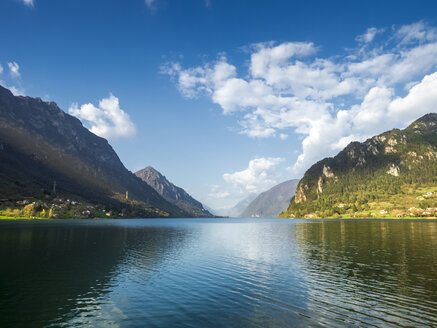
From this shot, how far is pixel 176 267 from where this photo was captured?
46.9 meters

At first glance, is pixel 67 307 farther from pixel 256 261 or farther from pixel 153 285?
pixel 256 261

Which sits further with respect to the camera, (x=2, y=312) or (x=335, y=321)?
(x=2, y=312)

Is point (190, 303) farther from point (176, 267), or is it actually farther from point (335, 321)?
point (176, 267)

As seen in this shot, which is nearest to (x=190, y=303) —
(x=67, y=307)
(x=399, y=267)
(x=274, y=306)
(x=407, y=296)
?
(x=274, y=306)

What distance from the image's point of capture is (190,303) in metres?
28.1

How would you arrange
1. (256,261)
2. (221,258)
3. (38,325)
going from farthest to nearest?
1. (221,258)
2. (256,261)
3. (38,325)

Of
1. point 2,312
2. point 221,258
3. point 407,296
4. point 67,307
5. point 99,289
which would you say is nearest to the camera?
point 2,312

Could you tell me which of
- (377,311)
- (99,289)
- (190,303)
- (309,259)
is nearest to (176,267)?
(99,289)

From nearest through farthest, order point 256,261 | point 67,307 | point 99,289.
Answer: point 67,307
point 99,289
point 256,261

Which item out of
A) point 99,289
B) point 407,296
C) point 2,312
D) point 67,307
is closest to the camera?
point 2,312

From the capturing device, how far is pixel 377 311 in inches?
994

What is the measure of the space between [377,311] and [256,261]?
95.6 ft

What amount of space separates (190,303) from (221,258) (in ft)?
97.5

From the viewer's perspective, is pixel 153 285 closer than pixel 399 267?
Yes
